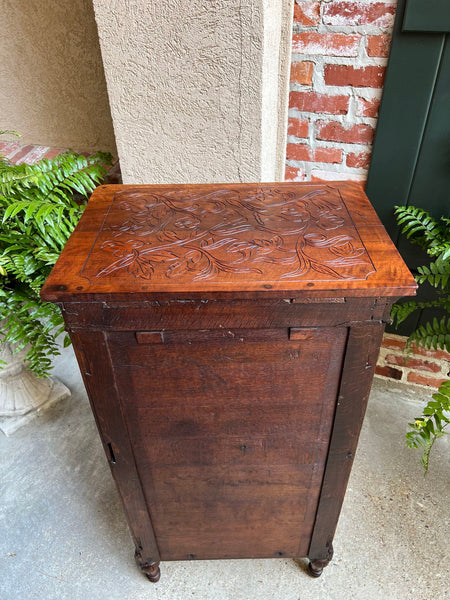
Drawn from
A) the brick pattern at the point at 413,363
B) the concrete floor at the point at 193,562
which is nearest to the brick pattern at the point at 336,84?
the brick pattern at the point at 413,363

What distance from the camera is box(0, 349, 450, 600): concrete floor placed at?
1.44 m

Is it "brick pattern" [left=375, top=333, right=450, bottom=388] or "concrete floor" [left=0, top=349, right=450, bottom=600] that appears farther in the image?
"brick pattern" [left=375, top=333, right=450, bottom=388]

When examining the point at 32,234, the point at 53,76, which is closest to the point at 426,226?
the point at 32,234

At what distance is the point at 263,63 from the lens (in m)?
1.21

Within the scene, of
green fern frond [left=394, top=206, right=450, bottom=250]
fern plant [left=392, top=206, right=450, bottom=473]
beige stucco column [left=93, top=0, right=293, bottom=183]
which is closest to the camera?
beige stucco column [left=93, top=0, right=293, bottom=183]

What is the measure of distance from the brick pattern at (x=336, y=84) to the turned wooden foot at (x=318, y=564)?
134 centimetres

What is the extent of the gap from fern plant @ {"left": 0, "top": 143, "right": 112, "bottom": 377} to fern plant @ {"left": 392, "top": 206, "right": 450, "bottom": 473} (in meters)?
1.23

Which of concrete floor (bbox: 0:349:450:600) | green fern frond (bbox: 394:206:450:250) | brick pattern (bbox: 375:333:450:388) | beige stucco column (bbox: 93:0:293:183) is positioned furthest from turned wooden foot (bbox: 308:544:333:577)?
beige stucco column (bbox: 93:0:293:183)

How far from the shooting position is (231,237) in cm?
99

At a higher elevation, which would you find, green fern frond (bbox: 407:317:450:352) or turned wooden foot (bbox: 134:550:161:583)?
green fern frond (bbox: 407:317:450:352)

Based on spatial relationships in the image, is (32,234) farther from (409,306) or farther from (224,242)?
(409,306)

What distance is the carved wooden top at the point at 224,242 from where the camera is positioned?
0.86m

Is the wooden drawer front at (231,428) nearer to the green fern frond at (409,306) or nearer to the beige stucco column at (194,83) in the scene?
the beige stucco column at (194,83)

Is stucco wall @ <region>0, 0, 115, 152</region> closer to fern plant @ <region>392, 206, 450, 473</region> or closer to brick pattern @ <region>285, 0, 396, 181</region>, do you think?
brick pattern @ <region>285, 0, 396, 181</region>
